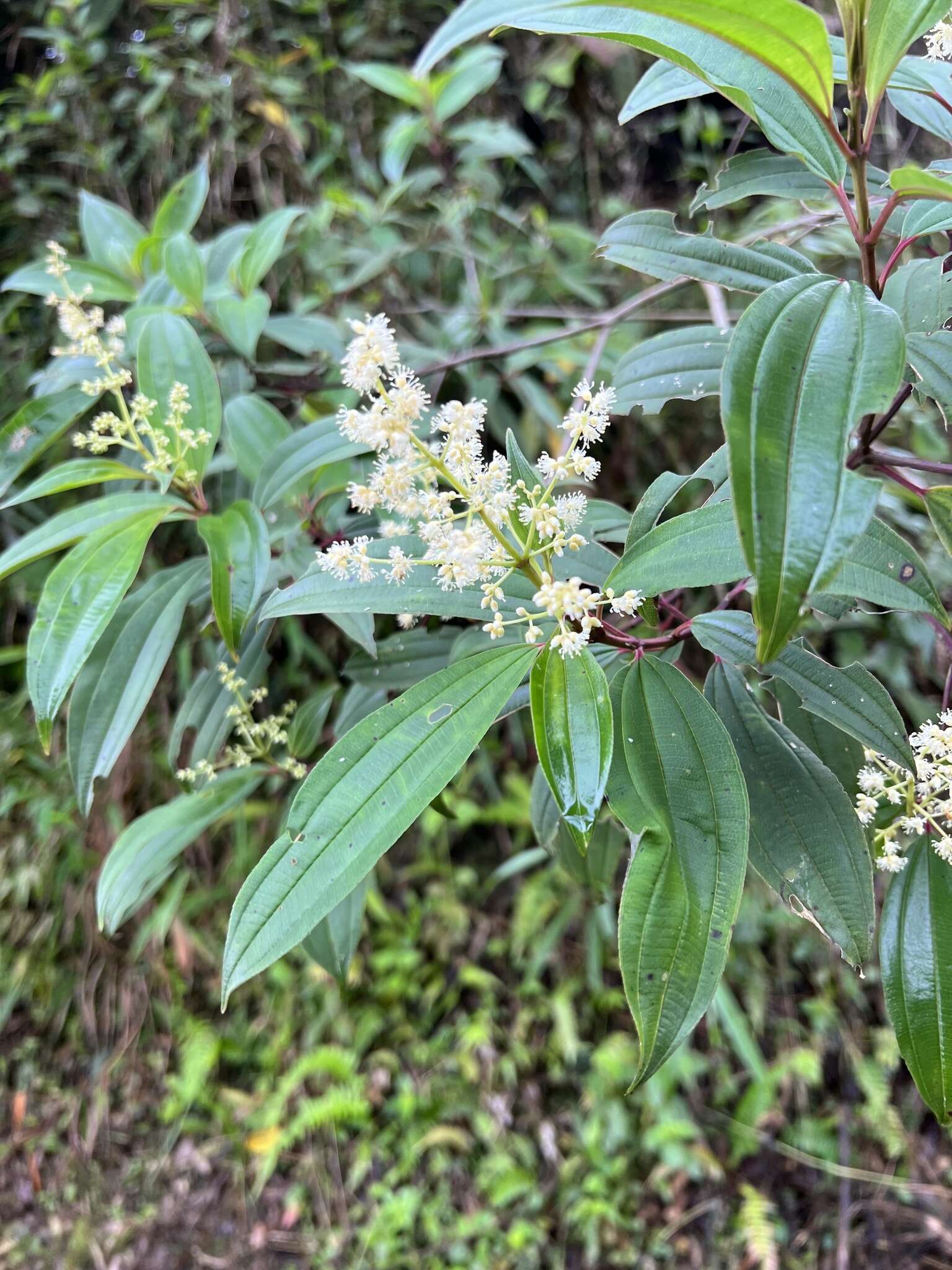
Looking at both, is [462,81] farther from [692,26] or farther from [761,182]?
[692,26]

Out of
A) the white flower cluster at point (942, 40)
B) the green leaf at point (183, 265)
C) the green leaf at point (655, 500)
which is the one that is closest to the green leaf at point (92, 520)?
the green leaf at point (183, 265)

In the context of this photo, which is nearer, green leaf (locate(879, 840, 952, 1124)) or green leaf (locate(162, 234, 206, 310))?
green leaf (locate(879, 840, 952, 1124))

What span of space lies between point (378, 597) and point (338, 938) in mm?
489

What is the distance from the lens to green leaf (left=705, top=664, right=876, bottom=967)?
22.8 inches

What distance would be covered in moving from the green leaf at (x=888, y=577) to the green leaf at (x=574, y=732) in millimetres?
168

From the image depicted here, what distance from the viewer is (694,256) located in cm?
66

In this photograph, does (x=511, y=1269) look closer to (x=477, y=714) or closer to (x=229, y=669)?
(x=229, y=669)

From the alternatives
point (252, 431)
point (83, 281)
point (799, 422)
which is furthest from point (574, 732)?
point (83, 281)

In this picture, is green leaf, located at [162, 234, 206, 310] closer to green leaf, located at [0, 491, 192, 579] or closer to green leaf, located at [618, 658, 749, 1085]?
green leaf, located at [0, 491, 192, 579]

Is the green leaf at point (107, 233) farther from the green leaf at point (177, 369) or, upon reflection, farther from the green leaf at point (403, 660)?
the green leaf at point (403, 660)

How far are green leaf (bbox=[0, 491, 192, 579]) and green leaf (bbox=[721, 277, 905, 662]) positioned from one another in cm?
62

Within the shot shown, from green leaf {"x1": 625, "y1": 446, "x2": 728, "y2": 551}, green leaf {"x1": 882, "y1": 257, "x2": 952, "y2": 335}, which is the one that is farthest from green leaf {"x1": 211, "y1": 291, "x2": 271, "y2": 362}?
green leaf {"x1": 882, "y1": 257, "x2": 952, "y2": 335}

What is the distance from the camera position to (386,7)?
6.67 ft

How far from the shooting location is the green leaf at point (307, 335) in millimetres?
1270
